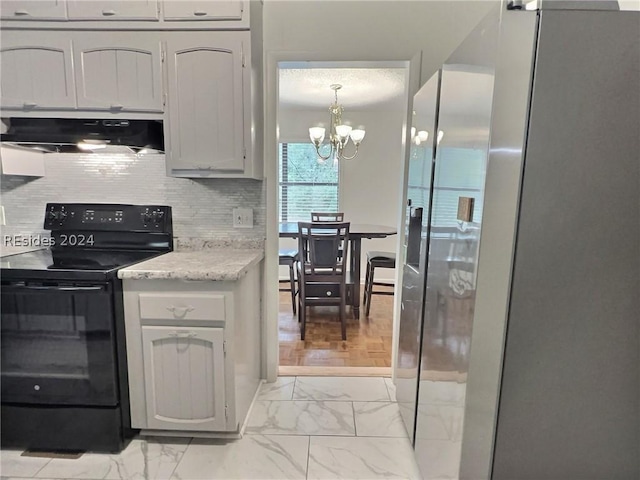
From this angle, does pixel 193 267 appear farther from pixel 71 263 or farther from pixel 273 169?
pixel 273 169

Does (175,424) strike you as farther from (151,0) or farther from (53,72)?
(151,0)

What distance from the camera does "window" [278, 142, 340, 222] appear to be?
4.86m

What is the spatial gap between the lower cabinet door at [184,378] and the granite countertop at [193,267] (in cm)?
25

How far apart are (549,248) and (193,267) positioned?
1.35 meters

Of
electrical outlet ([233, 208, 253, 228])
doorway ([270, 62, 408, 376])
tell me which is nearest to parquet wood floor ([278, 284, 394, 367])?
doorway ([270, 62, 408, 376])

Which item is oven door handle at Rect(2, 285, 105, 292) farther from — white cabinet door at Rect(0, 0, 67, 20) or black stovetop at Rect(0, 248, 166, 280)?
white cabinet door at Rect(0, 0, 67, 20)

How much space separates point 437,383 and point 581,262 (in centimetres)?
66

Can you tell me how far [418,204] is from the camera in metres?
1.63

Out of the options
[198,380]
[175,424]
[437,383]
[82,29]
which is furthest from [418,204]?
[82,29]

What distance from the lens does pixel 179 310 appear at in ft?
5.16

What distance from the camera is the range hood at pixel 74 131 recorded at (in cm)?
176

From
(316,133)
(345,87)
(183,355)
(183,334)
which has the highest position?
(345,87)

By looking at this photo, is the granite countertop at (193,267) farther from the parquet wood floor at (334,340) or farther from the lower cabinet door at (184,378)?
the parquet wood floor at (334,340)

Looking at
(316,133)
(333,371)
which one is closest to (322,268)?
(333,371)
